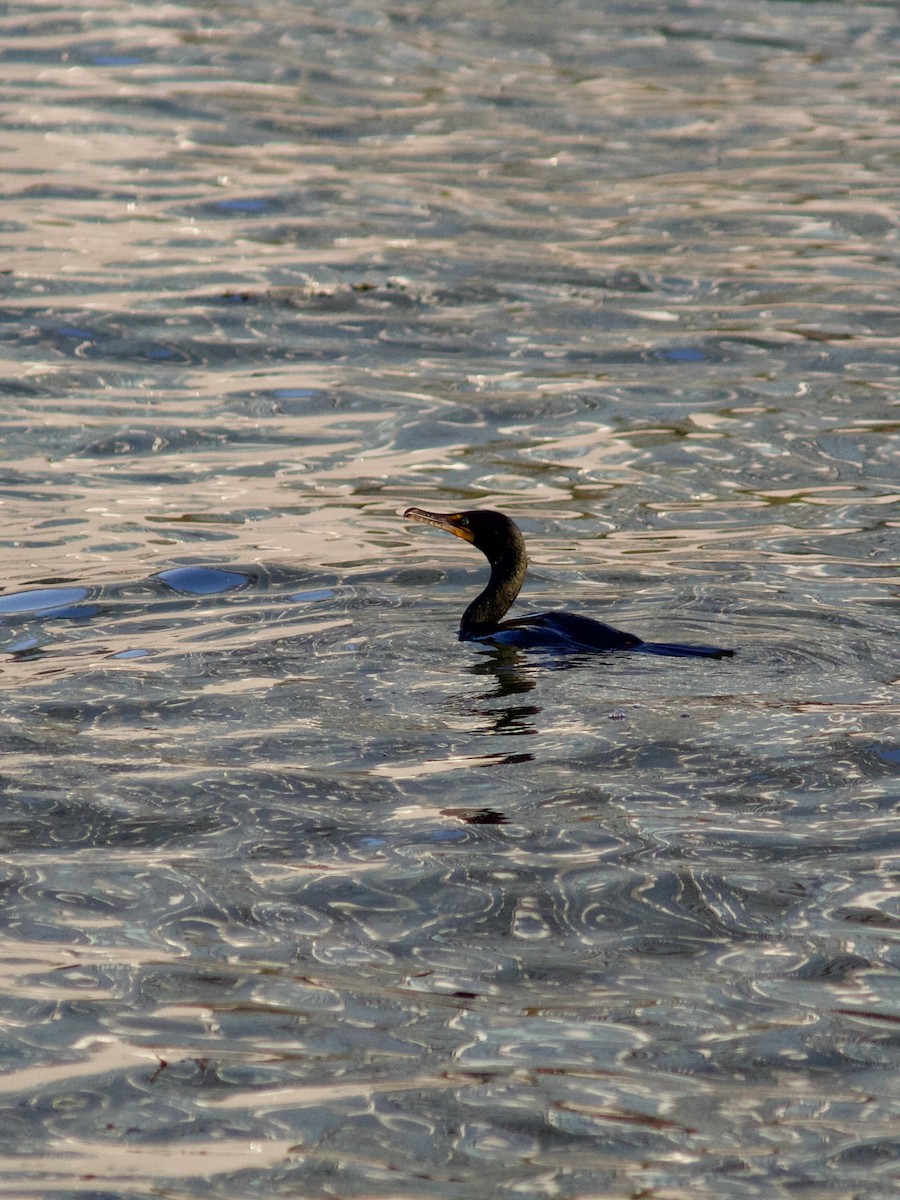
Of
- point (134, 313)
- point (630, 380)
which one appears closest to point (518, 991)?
point (630, 380)

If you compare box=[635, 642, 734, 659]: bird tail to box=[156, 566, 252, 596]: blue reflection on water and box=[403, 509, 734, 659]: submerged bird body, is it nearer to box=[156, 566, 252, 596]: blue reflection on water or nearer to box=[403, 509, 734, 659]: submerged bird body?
box=[403, 509, 734, 659]: submerged bird body

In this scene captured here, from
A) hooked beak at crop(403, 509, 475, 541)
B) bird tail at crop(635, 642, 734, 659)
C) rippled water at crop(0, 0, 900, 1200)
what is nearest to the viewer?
rippled water at crop(0, 0, 900, 1200)

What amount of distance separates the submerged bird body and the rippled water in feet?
0.58

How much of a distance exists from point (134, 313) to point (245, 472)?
4.12 meters

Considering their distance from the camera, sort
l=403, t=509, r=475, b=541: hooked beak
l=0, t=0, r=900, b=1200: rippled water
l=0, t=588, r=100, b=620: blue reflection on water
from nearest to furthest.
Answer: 1. l=0, t=0, r=900, b=1200: rippled water
2. l=0, t=588, r=100, b=620: blue reflection on water
3. l=403, t=509, r=475, b=541: hooked beak

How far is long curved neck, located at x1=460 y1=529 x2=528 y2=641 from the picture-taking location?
29.6 ft

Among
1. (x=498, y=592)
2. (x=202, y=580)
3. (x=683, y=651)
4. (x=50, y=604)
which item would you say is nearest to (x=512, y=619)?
(x=498, y=592)

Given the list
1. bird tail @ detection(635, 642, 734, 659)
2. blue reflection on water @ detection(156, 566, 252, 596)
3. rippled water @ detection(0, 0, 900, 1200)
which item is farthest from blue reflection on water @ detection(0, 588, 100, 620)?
bird tail @ detection(635, 642, 734, 659)

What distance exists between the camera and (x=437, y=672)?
8422mm

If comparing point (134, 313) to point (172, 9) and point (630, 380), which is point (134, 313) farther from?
point (172, 9)

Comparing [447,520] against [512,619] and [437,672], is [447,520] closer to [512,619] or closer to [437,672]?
[512,619]

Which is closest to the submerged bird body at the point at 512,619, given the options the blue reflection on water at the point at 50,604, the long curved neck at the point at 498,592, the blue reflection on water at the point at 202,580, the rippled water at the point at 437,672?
the long curved neck at the point at 498,592

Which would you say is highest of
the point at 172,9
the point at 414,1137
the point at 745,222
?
the point at 172,9

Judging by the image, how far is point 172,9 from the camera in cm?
2794
